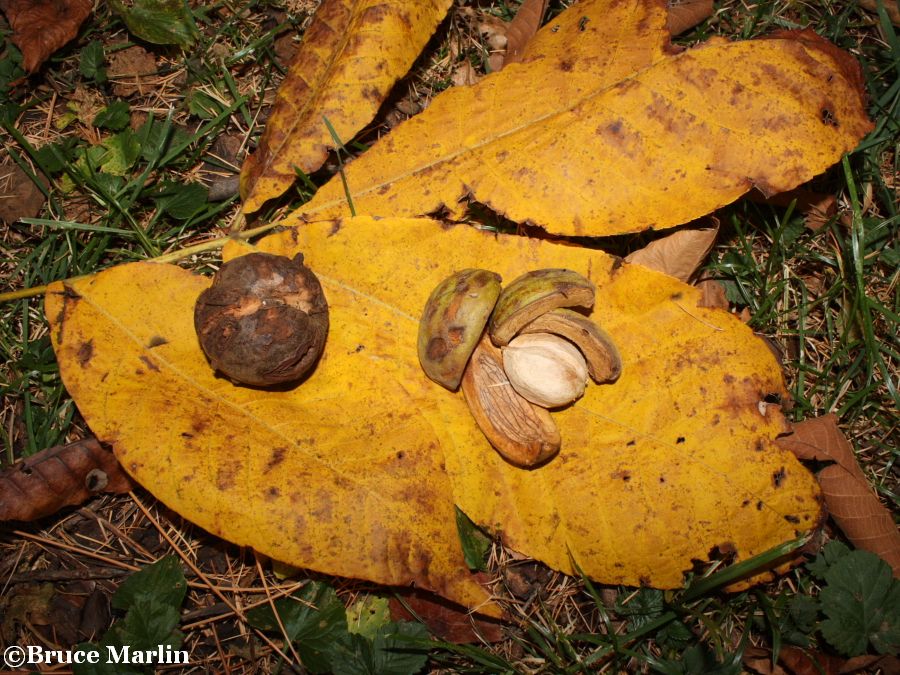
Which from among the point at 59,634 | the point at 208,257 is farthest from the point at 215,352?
the point at 59,634

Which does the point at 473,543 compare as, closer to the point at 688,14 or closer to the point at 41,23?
the point at 688,14

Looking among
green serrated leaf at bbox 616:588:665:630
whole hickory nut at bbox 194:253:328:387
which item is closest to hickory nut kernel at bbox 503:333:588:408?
whole hickory nut at bbox 194:253:328:387

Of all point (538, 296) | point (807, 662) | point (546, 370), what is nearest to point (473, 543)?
point (546, 370)

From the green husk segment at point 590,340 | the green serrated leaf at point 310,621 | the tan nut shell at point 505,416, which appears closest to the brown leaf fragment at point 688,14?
the green husk segment at point 590,340

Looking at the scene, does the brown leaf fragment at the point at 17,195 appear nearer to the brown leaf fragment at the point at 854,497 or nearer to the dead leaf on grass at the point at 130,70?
the dead leaf on grass at the point at 130,70

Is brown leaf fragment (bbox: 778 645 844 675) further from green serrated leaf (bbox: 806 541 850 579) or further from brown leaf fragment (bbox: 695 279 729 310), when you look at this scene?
brown leaf fragment (bbox: 695 279 729 310)
